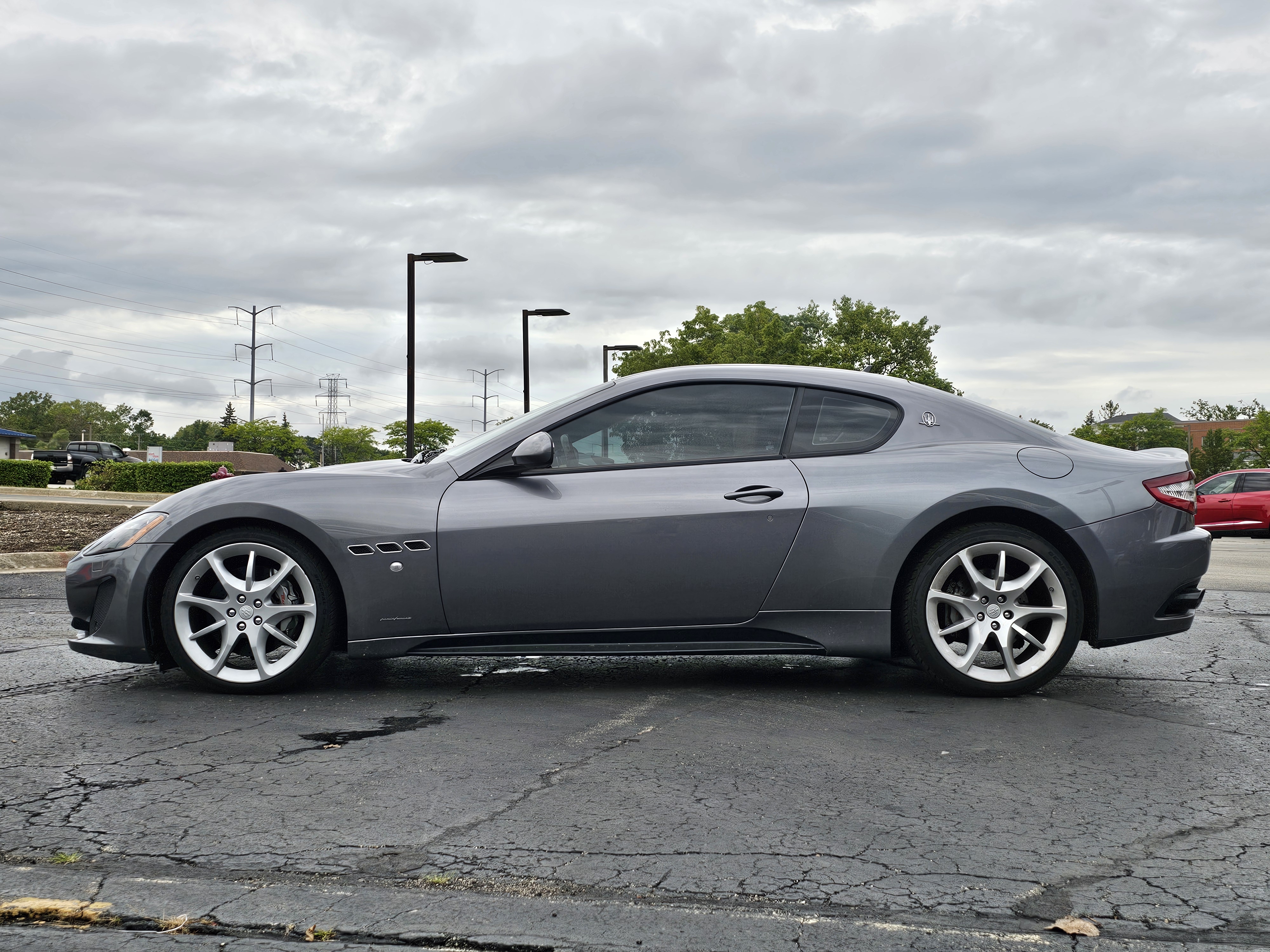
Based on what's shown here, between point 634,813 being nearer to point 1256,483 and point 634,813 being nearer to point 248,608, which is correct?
point 248,608

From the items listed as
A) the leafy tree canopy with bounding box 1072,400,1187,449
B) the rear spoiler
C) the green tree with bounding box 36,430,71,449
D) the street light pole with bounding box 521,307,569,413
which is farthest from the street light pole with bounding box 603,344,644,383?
the green tree with bounding box 36,430,71,449

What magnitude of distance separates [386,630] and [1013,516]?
2.72 m

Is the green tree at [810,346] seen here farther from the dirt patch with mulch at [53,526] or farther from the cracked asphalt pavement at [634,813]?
the cracked asphalt pavement at [634,813]

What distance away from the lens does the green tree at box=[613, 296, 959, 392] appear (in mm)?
55719

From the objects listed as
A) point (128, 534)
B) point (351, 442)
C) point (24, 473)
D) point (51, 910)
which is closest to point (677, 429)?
point (128, 534)

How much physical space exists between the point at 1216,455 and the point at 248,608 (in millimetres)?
80486

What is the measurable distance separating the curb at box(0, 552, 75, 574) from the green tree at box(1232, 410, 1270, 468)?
79382mm

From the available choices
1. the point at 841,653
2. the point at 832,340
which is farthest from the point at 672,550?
the point at 832,340

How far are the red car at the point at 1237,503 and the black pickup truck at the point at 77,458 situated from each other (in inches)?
1515

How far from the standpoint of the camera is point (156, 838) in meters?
2.88

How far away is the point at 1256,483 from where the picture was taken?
75.9 feet

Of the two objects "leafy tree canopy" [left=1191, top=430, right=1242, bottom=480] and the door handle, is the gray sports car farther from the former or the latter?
"leafy tree canopy" [left=1191, top=430, right=1242, bottom=480]

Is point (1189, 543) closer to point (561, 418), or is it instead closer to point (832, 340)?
point (561, 418)

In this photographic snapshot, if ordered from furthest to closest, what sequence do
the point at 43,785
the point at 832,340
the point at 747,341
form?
the point at 832,340 → the point at 747,341 → the point at 43,785
